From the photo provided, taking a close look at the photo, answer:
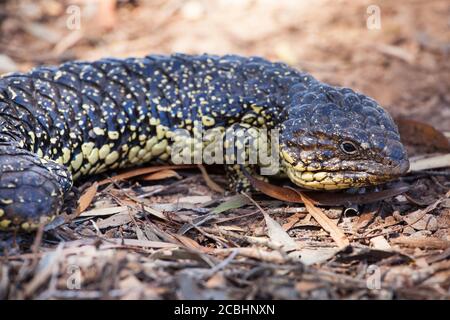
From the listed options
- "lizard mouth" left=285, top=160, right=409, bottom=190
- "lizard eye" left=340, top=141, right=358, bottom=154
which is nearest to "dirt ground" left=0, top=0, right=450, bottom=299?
"lizard mouth" left=285, top=160, right=409, bottom=190

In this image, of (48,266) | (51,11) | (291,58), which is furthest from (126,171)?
(51,11)

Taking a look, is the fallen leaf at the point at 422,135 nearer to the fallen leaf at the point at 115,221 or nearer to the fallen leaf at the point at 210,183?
the fallen leaf at the point at 210,183

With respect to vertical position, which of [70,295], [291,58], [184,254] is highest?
[291,58]

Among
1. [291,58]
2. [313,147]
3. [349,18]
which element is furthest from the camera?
[349,18]

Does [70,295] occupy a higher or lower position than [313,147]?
lower

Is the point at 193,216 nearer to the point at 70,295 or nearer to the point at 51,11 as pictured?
the point at 70,295

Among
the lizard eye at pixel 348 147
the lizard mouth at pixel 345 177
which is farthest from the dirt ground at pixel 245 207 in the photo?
the lizard eye at pixel 348 147
